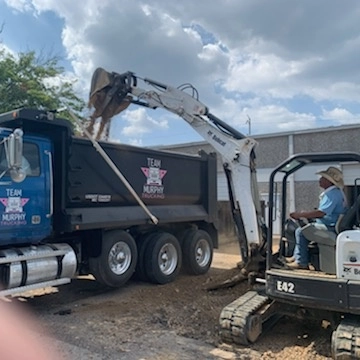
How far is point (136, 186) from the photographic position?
9039 millimetres

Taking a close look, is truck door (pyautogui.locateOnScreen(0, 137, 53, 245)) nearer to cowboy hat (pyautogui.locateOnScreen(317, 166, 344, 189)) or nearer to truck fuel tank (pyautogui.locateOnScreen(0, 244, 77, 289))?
truck fuel tank (pyautogui.locateOnScreen(0, 244, 77, 289))

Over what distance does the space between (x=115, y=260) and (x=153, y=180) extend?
1890 mm

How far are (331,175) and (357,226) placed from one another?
28.7 inches

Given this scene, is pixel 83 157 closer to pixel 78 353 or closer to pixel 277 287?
pixel 78 353

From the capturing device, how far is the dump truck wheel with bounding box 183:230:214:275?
34.0 ft

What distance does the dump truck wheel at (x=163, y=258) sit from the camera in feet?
30.1

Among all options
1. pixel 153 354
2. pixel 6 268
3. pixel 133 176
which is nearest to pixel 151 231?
pixel 133 176

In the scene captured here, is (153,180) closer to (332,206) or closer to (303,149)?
(332,206)

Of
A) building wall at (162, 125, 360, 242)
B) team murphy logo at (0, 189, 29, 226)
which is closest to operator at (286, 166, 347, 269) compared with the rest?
team murphy logo at (0, 189, 29, 226)

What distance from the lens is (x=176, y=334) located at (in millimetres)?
6090

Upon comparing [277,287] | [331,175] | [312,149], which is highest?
[312,149]

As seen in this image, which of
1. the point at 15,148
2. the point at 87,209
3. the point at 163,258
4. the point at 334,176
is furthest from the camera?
the point at 163,258

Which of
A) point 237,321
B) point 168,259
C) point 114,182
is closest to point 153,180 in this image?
point 114,182

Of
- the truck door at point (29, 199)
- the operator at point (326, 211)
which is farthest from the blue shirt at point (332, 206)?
the truck door at point (29, 199)
